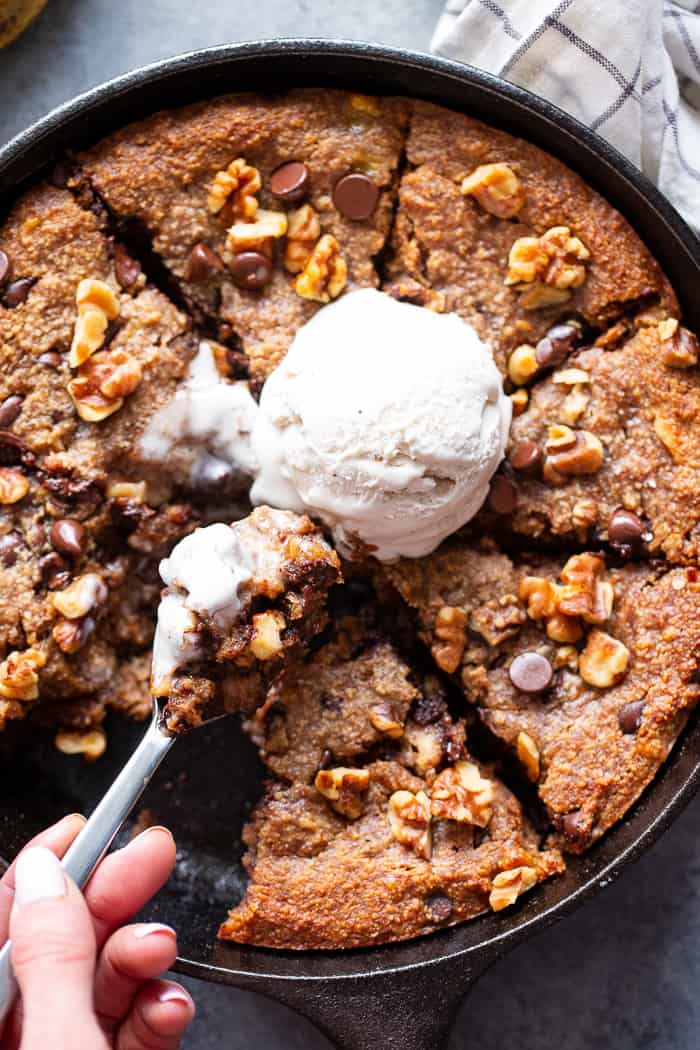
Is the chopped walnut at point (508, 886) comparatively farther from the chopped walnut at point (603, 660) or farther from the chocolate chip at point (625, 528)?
the chocolate chip at point (625, 528)

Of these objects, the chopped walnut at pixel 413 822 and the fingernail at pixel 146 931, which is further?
the chopped walnut at pixel 413 822

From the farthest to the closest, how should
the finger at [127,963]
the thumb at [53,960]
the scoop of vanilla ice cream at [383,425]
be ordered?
the scoop of vanilla ice cream at [383,425] → the finger at [127,963] → the thumb at [53,960]

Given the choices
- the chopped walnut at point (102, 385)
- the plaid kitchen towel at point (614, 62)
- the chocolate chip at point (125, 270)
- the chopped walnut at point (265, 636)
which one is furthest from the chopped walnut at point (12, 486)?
the plaid kitchen towel at point (614, 62)

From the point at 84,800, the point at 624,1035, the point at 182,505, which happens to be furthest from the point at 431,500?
the point at 624,1035

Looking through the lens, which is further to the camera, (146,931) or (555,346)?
(555,346)

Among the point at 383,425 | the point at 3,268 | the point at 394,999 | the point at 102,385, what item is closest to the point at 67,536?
the point at 102,385

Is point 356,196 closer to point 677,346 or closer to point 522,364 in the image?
point 522,364

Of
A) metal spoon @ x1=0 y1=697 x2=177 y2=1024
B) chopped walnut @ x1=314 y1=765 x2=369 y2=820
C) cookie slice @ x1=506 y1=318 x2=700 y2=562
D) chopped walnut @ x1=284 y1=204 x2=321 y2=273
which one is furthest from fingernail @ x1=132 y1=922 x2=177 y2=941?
chopped walnut @ x1=284 y1=204 x2=321 y2=273
